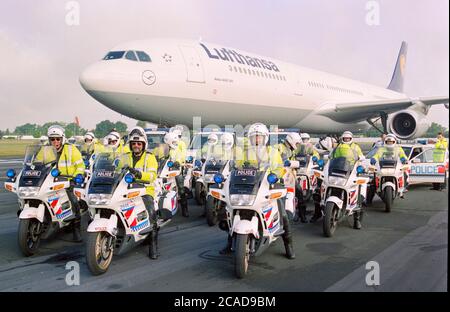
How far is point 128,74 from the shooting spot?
14.1m

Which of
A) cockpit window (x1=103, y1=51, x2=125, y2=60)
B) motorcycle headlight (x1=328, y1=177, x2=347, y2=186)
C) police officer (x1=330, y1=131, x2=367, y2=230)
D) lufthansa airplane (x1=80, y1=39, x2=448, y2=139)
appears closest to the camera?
motorcycle headlight (x1=328, y1=177, x2=347, y2=186)

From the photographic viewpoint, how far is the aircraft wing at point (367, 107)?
23.7 m

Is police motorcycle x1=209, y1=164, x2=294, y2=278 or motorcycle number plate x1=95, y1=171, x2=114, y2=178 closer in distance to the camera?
police motorcycle x1=209, y1=164, x2=294, y2=278

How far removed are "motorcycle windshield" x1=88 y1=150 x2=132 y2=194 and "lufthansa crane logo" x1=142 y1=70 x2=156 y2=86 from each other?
27.8ft

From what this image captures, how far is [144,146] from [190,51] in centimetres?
1020

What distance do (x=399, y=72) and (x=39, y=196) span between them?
40.9 meters

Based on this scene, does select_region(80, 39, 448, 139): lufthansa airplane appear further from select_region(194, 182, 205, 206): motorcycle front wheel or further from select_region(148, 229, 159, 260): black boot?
select_region(148, 229, 159, 260): black boot

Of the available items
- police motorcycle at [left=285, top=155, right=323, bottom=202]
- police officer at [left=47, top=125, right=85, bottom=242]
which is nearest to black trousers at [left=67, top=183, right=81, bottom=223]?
police officer at [left=47, top=125, right=85, bottom=242]

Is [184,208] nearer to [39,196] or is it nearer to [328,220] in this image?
[328,220]

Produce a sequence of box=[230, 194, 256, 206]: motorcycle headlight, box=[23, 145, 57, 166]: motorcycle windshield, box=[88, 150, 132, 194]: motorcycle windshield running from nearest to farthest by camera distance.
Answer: box=[230, 194, 256, 206]: motorcycle headlight < box=[88, 150, 132, 194]: motorcycle windshield < box=[23, 145, 57, 166]: motorcycle windshield

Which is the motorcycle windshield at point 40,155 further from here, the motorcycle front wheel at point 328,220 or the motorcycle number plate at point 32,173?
the motorcycle front wheel at point 328,220

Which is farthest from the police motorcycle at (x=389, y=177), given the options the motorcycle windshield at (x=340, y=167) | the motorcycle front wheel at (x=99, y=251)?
the motorcycle front wheel at (x=99, y=251)

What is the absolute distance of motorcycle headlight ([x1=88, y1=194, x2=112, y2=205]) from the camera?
17.9ft

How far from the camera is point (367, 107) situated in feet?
79.6
